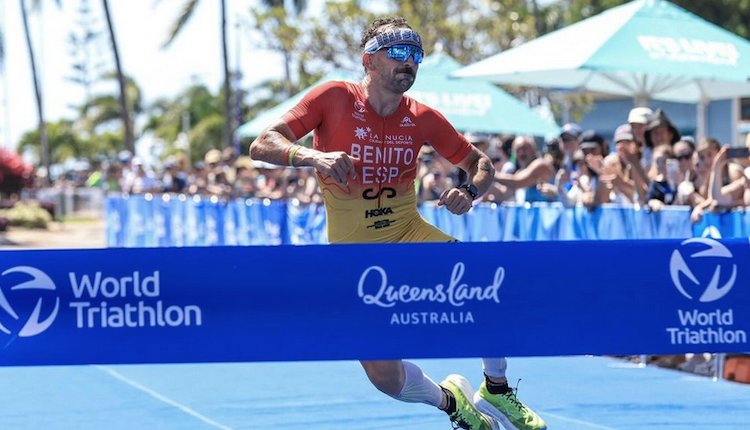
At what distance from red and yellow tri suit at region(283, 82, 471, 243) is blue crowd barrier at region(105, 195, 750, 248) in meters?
1.19

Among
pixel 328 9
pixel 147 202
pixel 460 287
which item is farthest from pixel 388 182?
pixel 328 9

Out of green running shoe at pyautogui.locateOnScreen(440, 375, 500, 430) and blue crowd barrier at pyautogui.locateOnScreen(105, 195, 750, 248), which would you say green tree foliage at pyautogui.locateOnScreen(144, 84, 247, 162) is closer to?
blue crowd barrier at pyautogui.locateOnScreen(105, 195, 750, 248)

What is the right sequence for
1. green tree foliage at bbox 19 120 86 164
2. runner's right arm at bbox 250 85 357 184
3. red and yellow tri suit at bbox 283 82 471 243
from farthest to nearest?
green tree foliage at bbox 19 120 86 164, red and yellow tri suit at bbox 283 82 471 243, runner's right arm at bbox 250 85 357 184

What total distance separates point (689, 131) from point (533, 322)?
113 ft

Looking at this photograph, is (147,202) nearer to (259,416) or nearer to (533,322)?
(259,416)

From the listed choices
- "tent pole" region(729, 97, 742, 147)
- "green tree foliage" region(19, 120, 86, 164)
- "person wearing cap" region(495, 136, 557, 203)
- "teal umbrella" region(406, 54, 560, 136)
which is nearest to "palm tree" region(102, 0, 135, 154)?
"tent pole" region(729, 97, 742, 147)

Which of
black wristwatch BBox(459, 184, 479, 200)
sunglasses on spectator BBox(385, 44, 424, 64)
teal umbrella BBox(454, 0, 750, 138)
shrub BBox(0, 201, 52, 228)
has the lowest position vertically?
shrub BBox(0, 201, 52, 228)

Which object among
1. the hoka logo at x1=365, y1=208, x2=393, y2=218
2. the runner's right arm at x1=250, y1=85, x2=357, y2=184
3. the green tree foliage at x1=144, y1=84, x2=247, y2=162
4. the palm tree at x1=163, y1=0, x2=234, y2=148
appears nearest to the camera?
the runner's right arm at x1=250, y1=85, x2=357, y2=184

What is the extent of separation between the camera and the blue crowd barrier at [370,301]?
17.3 ft

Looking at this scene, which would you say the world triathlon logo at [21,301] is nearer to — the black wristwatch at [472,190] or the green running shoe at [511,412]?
the black wristwatch at [472,190]

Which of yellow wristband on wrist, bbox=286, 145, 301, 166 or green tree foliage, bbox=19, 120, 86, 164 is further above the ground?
yellow wristband on wrist, bbox=286, 145, 301, 166

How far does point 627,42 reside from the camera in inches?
497

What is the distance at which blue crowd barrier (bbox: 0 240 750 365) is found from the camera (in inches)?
207

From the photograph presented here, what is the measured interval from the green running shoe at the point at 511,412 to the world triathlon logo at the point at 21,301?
2313 millimetres
